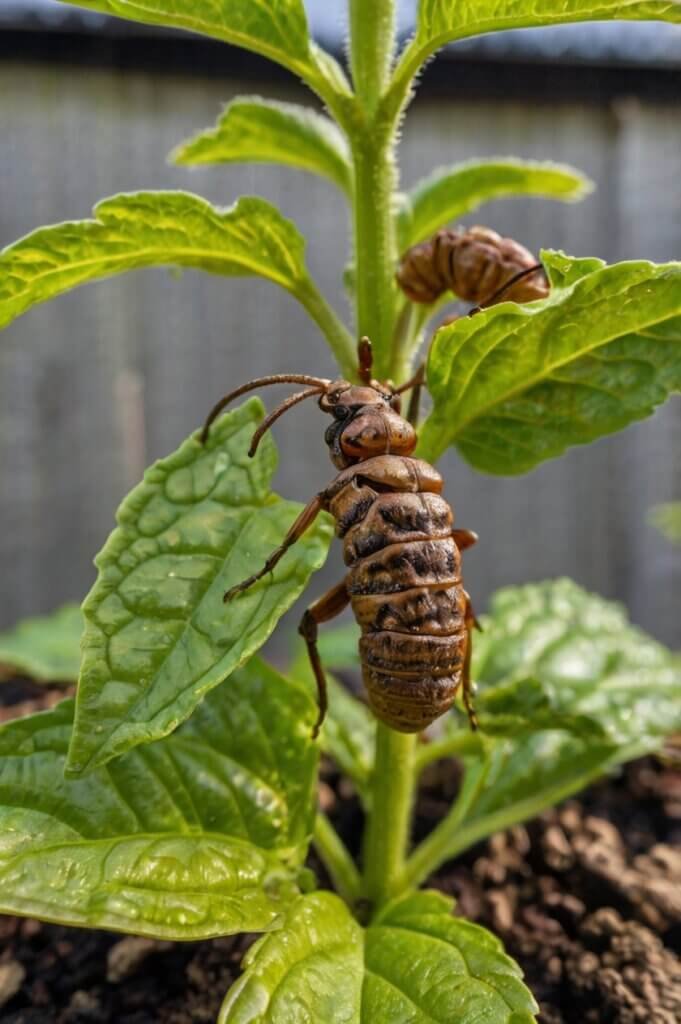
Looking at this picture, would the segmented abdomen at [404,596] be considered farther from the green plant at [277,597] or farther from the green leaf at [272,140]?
the green leaf at [272,140]

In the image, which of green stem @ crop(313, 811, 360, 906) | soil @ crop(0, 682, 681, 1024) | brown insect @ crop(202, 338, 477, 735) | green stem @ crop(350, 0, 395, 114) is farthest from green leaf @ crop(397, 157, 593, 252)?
soil @ crop(0, 682, 681, 1024)

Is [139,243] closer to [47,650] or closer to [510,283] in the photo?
[510,283]

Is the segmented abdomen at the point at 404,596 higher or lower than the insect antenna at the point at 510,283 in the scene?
lower

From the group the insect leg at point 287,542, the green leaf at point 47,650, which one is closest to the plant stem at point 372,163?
the insect leg at point 287,542

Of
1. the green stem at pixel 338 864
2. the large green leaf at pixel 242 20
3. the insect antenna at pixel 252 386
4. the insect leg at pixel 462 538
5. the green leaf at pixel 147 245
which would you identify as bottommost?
the green stem at pixel 338 864

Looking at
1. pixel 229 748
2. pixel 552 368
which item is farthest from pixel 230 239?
pixel 229 748

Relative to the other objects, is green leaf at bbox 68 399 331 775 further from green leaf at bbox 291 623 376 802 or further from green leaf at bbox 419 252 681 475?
green leaf at bbox 291 623 376 802

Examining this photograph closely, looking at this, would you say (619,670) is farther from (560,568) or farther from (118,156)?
(118,156)
